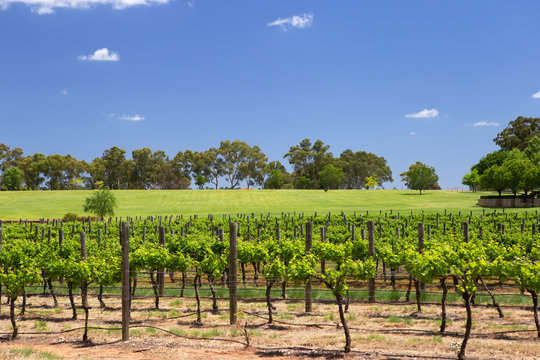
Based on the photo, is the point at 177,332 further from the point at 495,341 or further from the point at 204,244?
the point at 495,341

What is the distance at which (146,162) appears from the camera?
409ft

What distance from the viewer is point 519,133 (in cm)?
10644

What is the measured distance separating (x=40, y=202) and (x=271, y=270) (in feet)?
270

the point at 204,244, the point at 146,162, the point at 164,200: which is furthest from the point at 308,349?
the point at 146,162

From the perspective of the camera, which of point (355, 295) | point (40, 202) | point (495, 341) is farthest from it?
point (40, 202)

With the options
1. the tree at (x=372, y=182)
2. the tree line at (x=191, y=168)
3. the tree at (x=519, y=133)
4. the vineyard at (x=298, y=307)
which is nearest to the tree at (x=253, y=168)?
the tree line at (x=191, y=168)

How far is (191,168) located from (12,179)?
4501 centimetres

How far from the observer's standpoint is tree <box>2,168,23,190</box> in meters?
112

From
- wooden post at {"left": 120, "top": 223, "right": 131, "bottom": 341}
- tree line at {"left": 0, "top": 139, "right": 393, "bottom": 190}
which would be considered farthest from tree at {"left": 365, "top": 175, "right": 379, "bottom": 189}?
wooden post at {"left": 120, "top": 223, "right": 131, "bottom": 341}

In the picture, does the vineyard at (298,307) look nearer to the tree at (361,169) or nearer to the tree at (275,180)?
the tree at (275,180)

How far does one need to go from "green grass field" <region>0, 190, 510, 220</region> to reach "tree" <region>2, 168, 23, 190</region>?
18.9m

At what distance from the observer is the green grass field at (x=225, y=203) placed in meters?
69.6

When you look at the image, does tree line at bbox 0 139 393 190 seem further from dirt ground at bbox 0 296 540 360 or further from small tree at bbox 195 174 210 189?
dirt ground at bbox 0 296 540 360

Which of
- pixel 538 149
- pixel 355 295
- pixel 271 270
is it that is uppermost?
pixel 538 149
